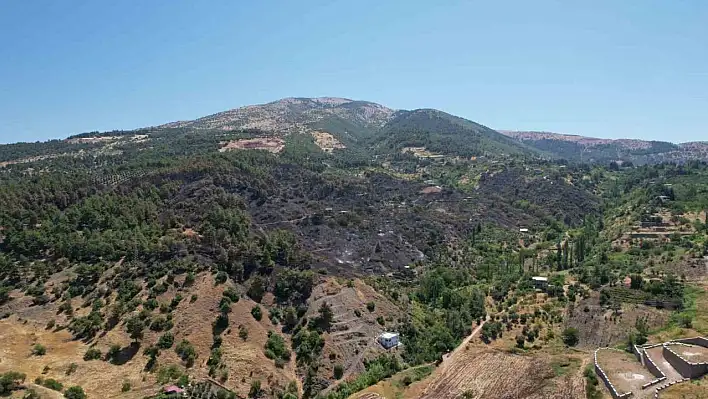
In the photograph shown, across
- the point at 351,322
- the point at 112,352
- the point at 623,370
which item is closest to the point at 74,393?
the point at 112,352

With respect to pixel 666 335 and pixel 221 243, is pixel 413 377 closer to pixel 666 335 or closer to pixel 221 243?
pixel 666 335

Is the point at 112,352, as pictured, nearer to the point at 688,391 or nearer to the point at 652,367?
the point at 652,367

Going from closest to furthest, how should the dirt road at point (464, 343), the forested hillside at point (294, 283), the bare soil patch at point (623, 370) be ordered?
the bare soil patch at point (623, 370), the forested hillside at point (294, 283), the dirt road at point (464, 343)

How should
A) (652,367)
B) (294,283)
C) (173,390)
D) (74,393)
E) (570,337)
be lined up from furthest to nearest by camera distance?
(294,283), (570,337), (173,390), (652,367), (74,393)

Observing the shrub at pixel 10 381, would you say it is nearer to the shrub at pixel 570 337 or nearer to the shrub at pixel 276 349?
the shrub at pixel 276 349

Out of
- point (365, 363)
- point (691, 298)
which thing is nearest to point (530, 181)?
point (691, 298)

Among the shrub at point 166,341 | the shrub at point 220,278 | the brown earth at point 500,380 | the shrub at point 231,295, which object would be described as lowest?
the brown earth at point 500,380

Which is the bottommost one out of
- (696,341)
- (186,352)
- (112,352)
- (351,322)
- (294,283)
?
(351,322)

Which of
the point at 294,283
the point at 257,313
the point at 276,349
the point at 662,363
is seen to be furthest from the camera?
the point at 294,283

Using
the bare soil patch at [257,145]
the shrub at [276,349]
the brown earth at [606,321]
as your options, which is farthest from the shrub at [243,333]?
the bare soil patch at [257,145]
